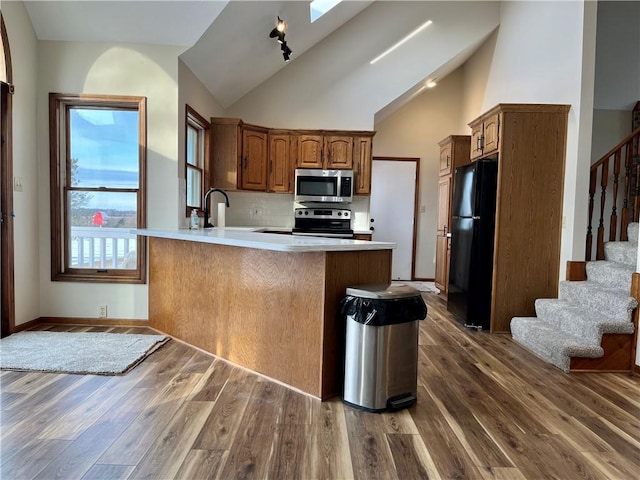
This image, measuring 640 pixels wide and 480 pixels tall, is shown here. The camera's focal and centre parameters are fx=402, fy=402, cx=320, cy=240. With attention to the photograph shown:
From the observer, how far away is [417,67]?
539cm

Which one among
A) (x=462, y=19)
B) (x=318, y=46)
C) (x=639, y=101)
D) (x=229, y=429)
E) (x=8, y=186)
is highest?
(x=462, y=19)

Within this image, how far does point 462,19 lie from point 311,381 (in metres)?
5.12

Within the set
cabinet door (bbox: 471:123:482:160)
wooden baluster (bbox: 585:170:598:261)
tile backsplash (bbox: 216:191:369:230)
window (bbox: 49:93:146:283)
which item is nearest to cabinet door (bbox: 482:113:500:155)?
cabinet door (bbox: 471:123:482:160)

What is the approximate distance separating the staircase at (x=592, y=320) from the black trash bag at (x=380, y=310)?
57.9 inches

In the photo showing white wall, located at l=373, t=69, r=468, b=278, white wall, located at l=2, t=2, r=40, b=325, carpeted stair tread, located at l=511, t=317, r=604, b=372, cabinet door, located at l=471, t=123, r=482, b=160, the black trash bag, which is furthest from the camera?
white wall, located at l=373, t=69, r=468, b=278

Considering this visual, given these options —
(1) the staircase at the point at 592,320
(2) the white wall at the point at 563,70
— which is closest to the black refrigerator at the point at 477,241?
(1) the staircase at the point at 592,320

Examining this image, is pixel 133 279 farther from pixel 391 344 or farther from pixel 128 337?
pixel 391 344

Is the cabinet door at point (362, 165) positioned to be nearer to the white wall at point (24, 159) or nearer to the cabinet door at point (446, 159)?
the cabinet door at point (446, 159)

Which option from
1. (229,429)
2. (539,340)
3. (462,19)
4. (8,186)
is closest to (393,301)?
(229,429)

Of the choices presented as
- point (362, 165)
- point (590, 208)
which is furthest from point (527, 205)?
point (362, 165)

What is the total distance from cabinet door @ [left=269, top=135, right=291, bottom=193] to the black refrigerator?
2.26 m

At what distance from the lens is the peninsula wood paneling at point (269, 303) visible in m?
2.31

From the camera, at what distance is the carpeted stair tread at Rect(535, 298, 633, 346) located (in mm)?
2885

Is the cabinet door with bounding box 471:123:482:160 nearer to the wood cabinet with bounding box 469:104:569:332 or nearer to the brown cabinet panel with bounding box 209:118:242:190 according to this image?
the wood cabinet with bounding box 469:104:569:332
